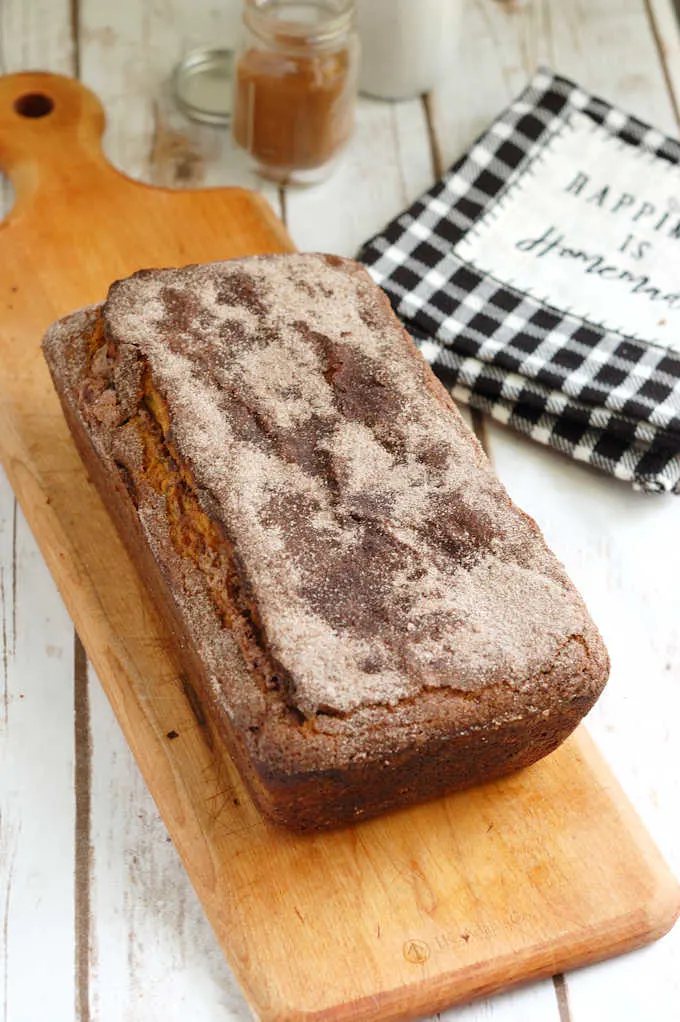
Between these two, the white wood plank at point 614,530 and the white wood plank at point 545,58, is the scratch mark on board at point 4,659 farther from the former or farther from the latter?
the white wood plank at point 545,58

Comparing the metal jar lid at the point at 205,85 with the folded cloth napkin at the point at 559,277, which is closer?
the folded cloth napkin at the point at 559,277

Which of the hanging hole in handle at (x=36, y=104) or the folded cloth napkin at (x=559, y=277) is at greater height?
the hanging hole in handle at (x=36, y=104)

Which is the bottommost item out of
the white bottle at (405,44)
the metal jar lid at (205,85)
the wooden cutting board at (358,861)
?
the wooden cutting board at (358,861)

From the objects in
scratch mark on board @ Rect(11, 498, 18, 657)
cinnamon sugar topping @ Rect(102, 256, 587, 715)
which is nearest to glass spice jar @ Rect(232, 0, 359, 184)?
cinnamon sugar topping @ Rect(102, 256, 587, 715)

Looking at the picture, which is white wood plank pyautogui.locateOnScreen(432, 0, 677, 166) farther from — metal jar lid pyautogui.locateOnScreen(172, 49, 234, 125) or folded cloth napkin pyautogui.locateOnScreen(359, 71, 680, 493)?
metal jar lid pyautogui.locateOnScreen(172, 49, 234, 125)

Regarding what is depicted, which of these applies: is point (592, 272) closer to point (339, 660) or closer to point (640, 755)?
point (640, 755)

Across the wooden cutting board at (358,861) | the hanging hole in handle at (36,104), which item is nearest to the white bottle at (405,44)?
the hanging hole in handle at (36,104)

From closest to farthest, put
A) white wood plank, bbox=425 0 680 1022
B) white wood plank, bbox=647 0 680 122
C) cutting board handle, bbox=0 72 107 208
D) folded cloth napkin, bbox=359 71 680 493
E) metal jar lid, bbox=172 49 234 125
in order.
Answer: white wood plank, bbox=425 0 680 1022, folded cloth napkin, bbox=359 71 680 493, cutting board handle, bbox=0 72 107 208, metal jar lid, bbox=172 49 234 125, white wood plank, bbox=647 0 680 122
